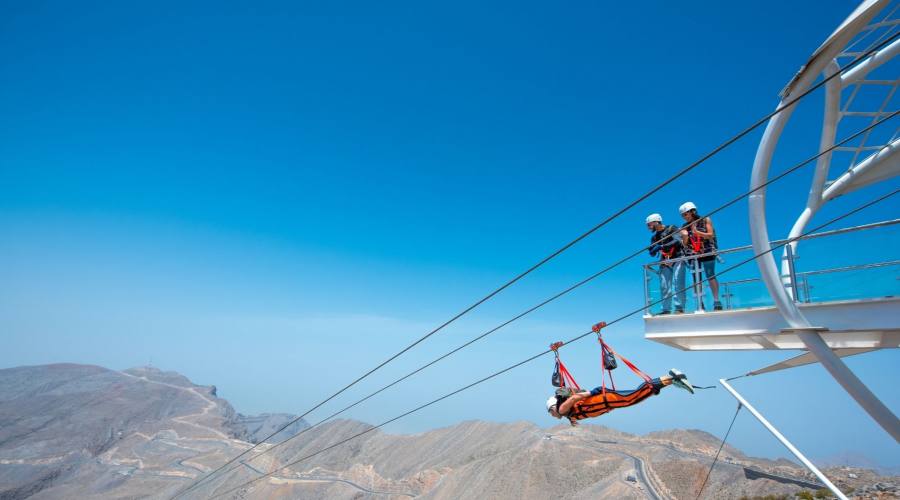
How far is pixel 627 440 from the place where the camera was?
185ft

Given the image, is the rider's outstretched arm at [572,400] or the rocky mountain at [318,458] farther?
the rocky mountain at [318,458]

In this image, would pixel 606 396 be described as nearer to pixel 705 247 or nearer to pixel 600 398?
pixel 600 398

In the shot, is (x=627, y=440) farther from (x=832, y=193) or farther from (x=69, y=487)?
(x=69, y=487)

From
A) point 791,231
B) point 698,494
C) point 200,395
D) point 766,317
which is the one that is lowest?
point 698,494

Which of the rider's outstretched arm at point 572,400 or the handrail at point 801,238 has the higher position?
the handrail at point 801,238

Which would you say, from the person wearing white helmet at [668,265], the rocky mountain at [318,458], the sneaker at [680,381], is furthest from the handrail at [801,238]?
the rocky mountain at [318,458]

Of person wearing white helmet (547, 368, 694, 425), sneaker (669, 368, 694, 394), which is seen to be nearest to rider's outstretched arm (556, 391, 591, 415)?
person wearing white helmet (547, 368, 694, 425)

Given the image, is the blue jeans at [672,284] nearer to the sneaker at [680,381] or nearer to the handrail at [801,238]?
the handrail at [801,238]

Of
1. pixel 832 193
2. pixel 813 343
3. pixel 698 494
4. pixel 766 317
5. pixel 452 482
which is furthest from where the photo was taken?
pixel 452 482

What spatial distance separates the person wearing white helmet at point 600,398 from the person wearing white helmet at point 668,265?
257 centimetres

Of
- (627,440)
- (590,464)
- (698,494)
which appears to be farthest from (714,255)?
(627,440)

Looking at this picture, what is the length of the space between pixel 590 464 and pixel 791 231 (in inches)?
1590

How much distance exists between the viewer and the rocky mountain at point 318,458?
127 feet

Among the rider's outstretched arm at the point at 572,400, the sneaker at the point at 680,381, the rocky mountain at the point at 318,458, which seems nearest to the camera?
the sneaker at the point at 680,381
